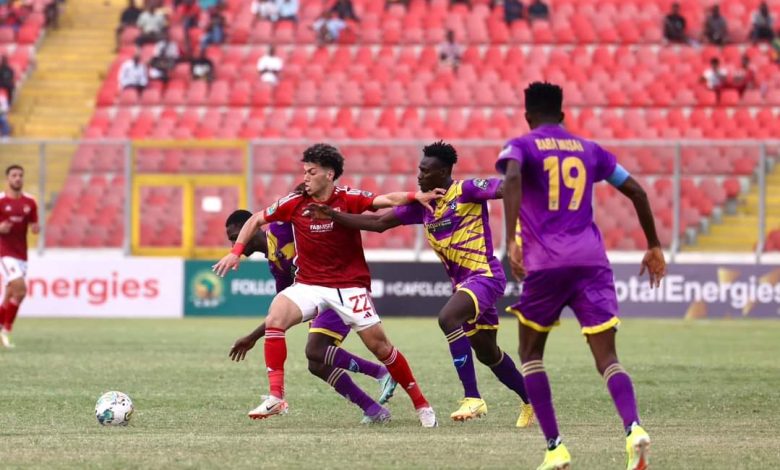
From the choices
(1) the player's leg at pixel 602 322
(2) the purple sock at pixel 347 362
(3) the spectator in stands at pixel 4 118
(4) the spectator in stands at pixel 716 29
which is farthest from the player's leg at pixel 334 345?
(4) the spectator in stands at pixel 716 29

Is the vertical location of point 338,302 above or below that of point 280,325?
above

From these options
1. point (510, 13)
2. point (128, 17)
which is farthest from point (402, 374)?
point (128, 17)

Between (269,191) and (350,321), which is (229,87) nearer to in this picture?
(269,191)

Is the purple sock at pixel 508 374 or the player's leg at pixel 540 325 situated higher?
the player's leg at pixel 540 325

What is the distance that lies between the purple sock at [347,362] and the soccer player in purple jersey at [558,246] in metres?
3.11

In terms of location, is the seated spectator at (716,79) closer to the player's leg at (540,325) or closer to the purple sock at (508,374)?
the purple sock at (508,374)

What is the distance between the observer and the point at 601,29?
3603 cm

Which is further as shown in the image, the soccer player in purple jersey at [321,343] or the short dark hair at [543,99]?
the soccer player in purple jersey at [321,343]

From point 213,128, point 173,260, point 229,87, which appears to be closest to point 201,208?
point 173,260

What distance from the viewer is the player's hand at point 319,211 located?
10711mm

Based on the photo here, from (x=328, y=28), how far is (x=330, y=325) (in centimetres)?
2544

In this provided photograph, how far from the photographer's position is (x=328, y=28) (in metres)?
36.1

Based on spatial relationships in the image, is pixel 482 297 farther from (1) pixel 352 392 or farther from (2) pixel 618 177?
(2) pixel 618 177

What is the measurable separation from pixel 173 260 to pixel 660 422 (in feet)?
56.9
